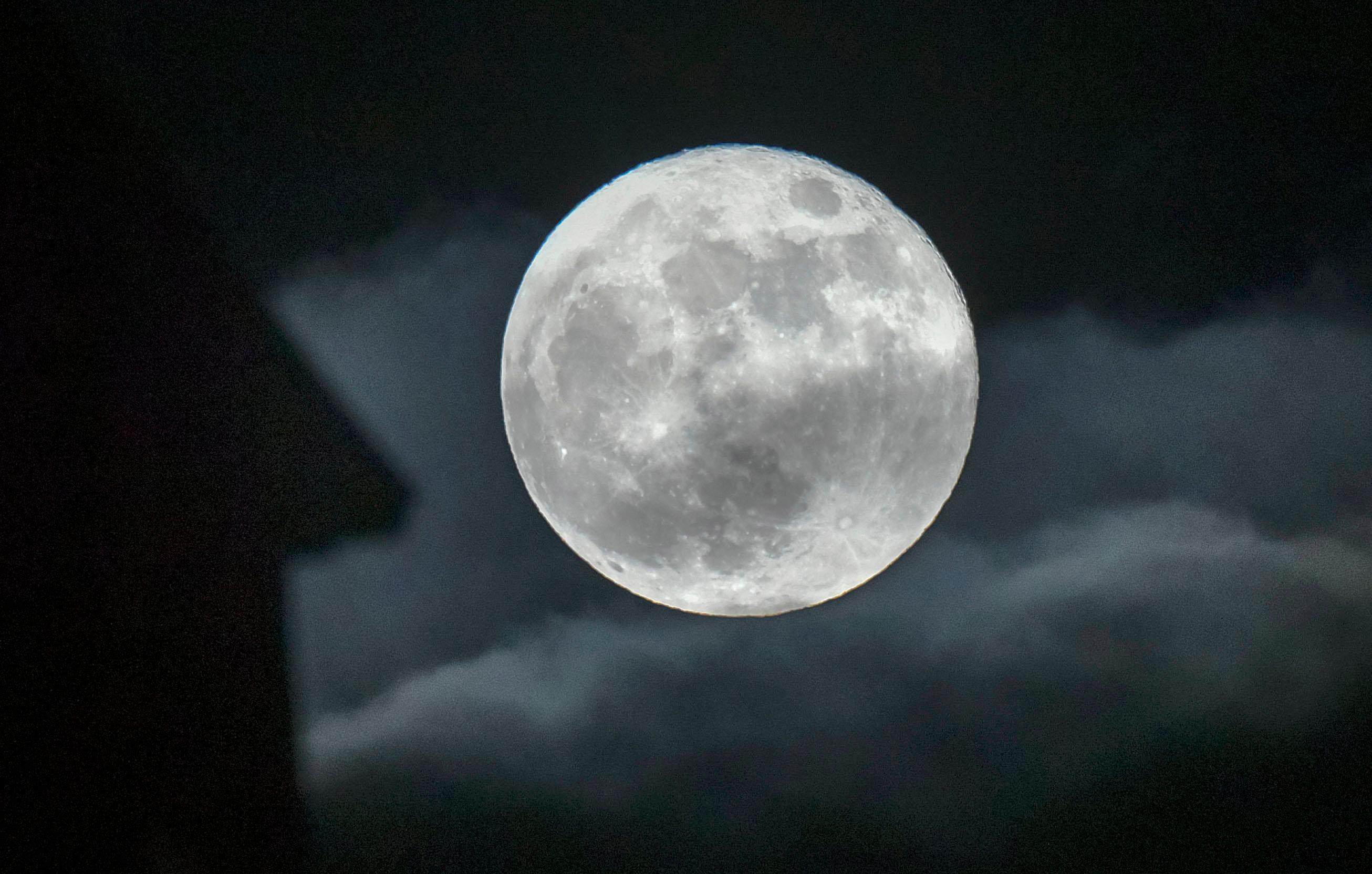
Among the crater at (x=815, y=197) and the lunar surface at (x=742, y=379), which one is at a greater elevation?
the crater at (x=815, y=197)

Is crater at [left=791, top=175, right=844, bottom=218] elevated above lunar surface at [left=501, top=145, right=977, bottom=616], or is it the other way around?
crater at [left=791, top=175, right=844, bottom=218]

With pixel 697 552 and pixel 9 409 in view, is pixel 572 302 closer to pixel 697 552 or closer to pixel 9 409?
pixel 697 552

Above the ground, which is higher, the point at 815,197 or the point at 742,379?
the point at 815,197

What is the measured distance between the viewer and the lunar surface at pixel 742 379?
1996 millimetres

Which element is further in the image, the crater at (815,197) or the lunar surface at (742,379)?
the crater at (815,197)

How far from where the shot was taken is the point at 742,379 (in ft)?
6.47

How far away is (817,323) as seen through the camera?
2.01m

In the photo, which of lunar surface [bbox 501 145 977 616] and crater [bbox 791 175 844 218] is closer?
lunar surface [bbox 501 145 977 616]

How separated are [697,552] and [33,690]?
276 centimetres

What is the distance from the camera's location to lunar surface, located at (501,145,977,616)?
200 cm

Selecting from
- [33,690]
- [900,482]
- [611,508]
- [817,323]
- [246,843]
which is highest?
[817,323]

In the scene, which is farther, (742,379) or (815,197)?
(815,197)

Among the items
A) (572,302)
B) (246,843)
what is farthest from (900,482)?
(246,843)

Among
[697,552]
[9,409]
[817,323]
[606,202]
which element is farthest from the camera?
[9,409]
